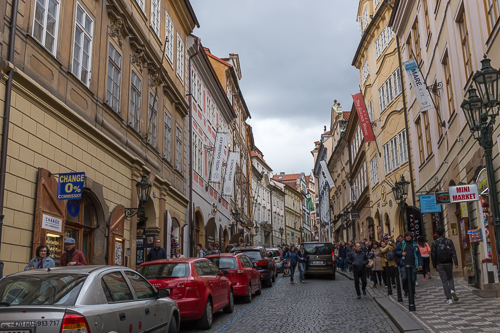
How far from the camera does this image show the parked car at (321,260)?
23828 millimetres

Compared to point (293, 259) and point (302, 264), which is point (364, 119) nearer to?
point (293, 259)

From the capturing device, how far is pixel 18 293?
5719 millimetres

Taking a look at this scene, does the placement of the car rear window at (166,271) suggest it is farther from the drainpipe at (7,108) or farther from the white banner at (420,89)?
the white banner at (420,89)

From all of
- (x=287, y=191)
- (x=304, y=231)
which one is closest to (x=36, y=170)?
(x=287, y=191)

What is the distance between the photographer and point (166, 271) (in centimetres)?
1037

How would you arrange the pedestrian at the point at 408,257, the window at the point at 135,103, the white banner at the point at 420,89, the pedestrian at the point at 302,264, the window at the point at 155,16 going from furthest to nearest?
the pedestrian at the point at 302,264
the window at the point at 155,16
the white banner at the point at 420,89
the window at the point at 135,103
the pedestrian at the point at 408,257

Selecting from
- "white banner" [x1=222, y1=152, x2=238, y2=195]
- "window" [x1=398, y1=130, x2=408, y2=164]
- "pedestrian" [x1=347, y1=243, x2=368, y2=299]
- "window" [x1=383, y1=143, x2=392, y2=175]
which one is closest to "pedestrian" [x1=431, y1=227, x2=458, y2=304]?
"pedestrian" [x1=347, y1=243, x2=368, y2=299]

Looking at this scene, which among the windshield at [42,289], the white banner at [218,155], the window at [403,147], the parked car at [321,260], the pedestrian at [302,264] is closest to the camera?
the windshield at [42,289]

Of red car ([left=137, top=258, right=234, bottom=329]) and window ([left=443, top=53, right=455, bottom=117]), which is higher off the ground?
window ([left=443, top=53, right=455, bottom=117])

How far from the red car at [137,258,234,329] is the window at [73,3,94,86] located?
6111 millimetres

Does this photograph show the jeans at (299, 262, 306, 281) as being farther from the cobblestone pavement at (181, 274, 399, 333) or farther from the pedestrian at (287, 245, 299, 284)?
the cobblestone pavement at (181, 274, 399, 333)

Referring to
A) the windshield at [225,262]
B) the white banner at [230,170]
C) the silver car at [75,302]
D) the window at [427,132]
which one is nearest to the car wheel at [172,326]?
the silver car at [75,302]

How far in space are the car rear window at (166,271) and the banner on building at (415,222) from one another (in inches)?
596

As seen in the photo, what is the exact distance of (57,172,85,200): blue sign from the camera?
11.0m
